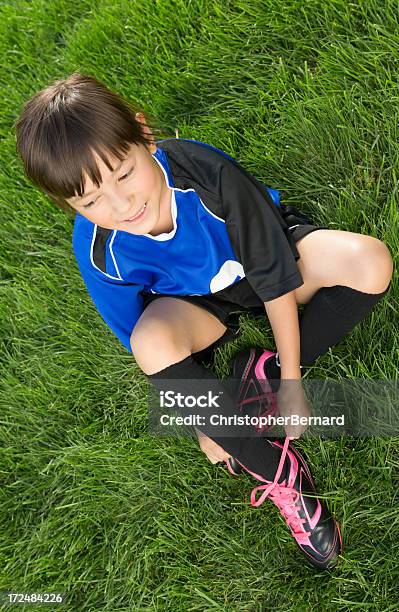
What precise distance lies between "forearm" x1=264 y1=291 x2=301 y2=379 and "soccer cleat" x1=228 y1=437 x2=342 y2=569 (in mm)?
176

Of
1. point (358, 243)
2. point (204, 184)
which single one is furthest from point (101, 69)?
point (358, 243)

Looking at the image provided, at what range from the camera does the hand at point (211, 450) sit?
1602mm

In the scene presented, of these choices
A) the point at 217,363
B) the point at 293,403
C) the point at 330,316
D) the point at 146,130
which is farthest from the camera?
the point at 217,363

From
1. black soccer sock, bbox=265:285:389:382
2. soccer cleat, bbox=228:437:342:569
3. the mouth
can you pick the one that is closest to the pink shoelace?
soccer cleat, bbox=228:437:342:569

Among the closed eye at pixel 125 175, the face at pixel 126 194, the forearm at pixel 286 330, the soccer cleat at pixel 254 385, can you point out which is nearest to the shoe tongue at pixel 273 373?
the soccer cleat at pixel 254 385

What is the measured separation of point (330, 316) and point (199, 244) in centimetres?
34

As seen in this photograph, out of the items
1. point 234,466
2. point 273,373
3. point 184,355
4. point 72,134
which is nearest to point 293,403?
point 273,373

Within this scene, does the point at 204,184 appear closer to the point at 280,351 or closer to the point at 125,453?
the point at 280,351

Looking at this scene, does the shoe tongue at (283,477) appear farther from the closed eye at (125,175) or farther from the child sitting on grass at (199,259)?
the closed eye at (125,175)

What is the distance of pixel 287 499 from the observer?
1.54 meters

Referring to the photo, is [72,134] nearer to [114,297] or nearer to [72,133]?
[72,133]

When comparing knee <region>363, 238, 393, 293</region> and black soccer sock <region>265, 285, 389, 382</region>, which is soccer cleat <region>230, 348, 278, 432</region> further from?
knee <region>363, 238, 393, 293</region>

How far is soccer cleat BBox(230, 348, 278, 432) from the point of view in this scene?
65.4 inches

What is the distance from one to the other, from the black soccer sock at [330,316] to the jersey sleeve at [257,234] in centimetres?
15
